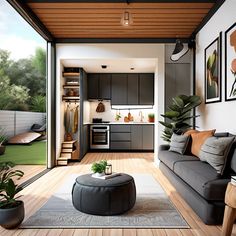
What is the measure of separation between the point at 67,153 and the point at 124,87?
2.77 meters

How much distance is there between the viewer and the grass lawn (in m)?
5.07

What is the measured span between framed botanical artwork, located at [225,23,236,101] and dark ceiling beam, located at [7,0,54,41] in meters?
3.15

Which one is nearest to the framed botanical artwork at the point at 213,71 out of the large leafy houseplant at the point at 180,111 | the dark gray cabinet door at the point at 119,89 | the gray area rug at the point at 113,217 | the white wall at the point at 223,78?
the white wall at the point at 223,78

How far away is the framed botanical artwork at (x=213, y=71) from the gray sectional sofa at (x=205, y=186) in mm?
1431

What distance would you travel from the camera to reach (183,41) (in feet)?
16.8

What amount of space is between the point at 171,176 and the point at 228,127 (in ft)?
3.70

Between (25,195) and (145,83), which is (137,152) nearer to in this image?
(145,83)

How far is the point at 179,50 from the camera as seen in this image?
4.78m

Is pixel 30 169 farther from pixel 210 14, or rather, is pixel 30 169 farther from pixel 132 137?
pixel 210 14

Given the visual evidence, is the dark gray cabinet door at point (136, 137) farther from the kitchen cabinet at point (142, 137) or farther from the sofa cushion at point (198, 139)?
the sofa cushion at point (198, 139)

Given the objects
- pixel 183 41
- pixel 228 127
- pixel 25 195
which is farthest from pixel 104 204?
pixel 183 41

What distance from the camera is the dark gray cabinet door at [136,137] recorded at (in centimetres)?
680

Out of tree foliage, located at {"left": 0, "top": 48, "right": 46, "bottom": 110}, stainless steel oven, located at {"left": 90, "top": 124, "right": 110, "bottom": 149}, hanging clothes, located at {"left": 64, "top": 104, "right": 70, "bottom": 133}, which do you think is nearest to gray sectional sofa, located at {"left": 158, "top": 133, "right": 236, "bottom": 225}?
tree foliage, located at {"left": 0, "top": 48, "right": 46, "bottom": 110}

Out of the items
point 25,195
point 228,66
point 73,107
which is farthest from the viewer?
point 73,107
